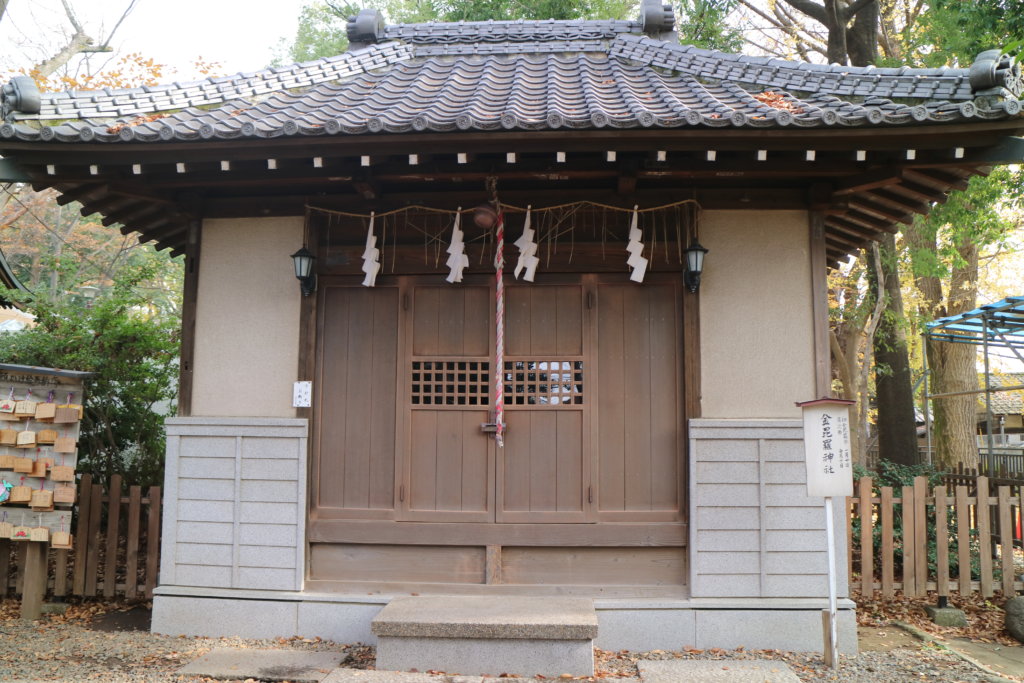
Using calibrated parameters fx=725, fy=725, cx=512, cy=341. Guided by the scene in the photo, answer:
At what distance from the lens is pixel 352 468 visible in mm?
6199

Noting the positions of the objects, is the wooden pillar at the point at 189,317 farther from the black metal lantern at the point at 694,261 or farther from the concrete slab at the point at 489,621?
the black metal lantern at the point at 694,261

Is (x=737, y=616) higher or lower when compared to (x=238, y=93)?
lower

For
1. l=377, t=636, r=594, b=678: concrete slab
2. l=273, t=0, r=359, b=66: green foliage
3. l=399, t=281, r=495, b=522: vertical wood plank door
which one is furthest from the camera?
l=273, t=0, r=359, b=66: green foliage

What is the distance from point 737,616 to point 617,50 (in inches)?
223

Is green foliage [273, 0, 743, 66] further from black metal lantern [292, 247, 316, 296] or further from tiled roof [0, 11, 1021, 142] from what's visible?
black metal lantern [292, 247, 316, 296]

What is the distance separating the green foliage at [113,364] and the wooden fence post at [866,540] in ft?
25.5

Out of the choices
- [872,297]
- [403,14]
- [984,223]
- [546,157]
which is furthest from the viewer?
[403,14]

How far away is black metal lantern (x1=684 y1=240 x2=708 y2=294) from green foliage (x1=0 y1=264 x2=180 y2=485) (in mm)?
6218

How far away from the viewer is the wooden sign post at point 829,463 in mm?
5270

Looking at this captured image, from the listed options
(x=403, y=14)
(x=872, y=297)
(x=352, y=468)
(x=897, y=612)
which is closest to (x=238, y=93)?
(x=352, y=468)

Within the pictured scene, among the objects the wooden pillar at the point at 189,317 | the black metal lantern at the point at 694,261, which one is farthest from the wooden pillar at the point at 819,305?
the wooden pillar at the point at 189,317

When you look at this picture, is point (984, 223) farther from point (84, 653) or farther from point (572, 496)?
point (84, 653)

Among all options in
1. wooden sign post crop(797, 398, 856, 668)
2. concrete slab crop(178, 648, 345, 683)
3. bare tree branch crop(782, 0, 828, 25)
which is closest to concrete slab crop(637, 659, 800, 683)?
wooden sign post crop(797, 398, 856, 668)

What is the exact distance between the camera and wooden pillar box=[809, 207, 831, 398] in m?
5.89
